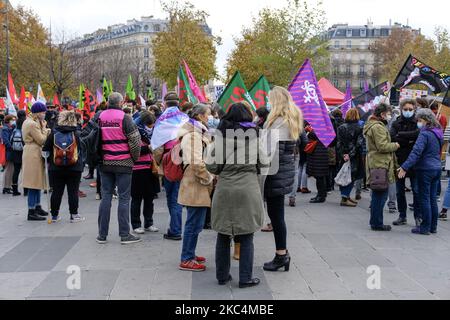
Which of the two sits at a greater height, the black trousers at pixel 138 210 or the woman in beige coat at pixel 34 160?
the woman in beige coat at pixel 34 160

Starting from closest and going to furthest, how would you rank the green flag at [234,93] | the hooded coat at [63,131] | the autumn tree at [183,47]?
the hooded coat at [63,131], the green flag at [234,93], the autumn tree at [183,47]

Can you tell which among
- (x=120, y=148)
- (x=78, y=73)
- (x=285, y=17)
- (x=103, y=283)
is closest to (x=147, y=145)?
(x=120, y=148)

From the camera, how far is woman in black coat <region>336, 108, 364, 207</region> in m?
9.97

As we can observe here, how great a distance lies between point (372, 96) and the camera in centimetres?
1392

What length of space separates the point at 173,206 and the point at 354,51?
117m

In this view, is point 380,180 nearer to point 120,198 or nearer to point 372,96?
point 120,198

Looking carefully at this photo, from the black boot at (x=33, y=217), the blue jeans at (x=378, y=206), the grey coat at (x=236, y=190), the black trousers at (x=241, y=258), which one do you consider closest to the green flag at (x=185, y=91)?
the black boot at (x=33, y=217)

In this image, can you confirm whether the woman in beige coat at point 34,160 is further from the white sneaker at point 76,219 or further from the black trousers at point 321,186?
the black trousers at point 321,186

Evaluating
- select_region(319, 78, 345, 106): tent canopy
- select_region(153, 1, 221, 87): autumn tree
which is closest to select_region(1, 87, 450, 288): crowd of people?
select_region(319, 78, 345, 106): tent canopy

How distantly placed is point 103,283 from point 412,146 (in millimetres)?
5304

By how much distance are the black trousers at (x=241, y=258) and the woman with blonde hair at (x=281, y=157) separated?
0.54 m

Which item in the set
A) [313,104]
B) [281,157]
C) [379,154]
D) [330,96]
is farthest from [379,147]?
[330,96]

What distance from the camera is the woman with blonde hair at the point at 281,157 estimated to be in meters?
5.43

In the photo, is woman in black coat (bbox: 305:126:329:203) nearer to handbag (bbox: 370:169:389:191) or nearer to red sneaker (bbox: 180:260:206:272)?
handbag (bbox: 370:169:389:191)
